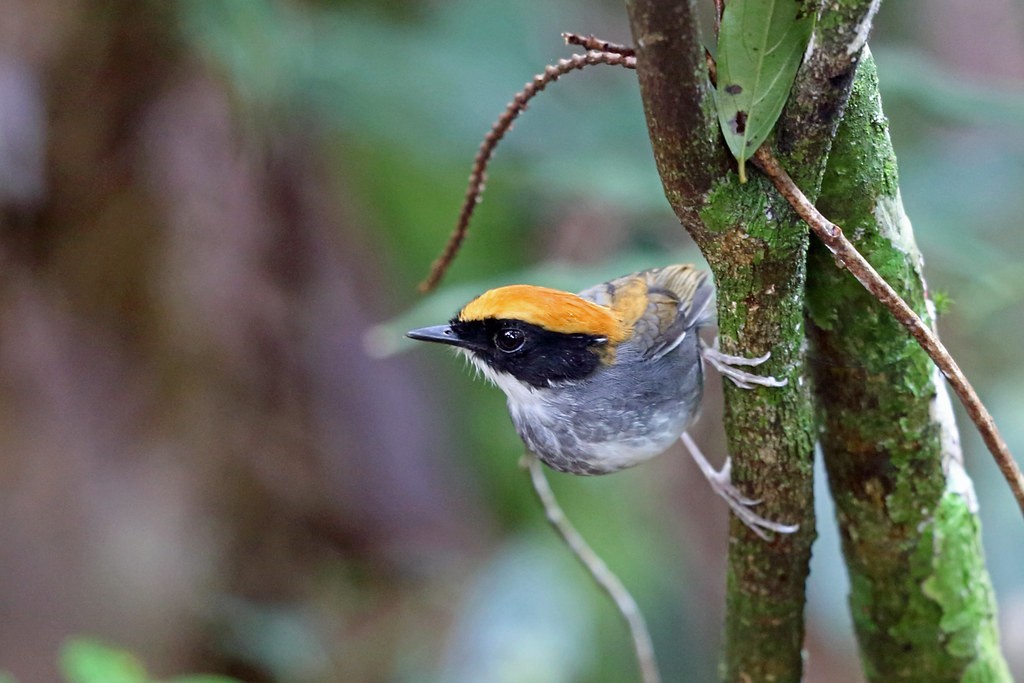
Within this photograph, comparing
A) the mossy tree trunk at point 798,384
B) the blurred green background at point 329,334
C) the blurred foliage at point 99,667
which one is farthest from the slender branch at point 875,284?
the blurred foliage at point 99,667

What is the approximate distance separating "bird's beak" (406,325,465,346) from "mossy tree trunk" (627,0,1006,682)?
71cm

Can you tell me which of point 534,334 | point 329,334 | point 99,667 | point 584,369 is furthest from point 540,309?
point 329,334

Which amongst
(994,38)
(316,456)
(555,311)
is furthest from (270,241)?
(994,38)

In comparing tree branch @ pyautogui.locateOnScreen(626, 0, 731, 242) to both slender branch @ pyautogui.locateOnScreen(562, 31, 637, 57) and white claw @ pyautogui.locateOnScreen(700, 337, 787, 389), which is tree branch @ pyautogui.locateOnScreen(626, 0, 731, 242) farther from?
white claw @ pyautogui.locateOnScreen(700, 337, 787, 389)

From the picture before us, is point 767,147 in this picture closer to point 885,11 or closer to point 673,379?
point 673,379

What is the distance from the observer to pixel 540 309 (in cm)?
205

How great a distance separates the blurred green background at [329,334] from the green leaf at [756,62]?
131 cm

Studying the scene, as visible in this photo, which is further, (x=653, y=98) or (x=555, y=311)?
(x=555, y=311)

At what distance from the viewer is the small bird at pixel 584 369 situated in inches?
82.9

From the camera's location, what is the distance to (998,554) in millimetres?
3252

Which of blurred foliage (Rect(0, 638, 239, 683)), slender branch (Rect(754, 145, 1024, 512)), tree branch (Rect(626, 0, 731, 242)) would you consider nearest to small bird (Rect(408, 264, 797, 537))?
slender branch (Rect(754, 145, 1024, 512))

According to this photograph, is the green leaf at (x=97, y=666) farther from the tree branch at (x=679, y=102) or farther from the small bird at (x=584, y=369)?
the tree branch at (x=679, y=102)

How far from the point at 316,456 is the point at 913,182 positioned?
268cm

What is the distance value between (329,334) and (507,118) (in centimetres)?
290
